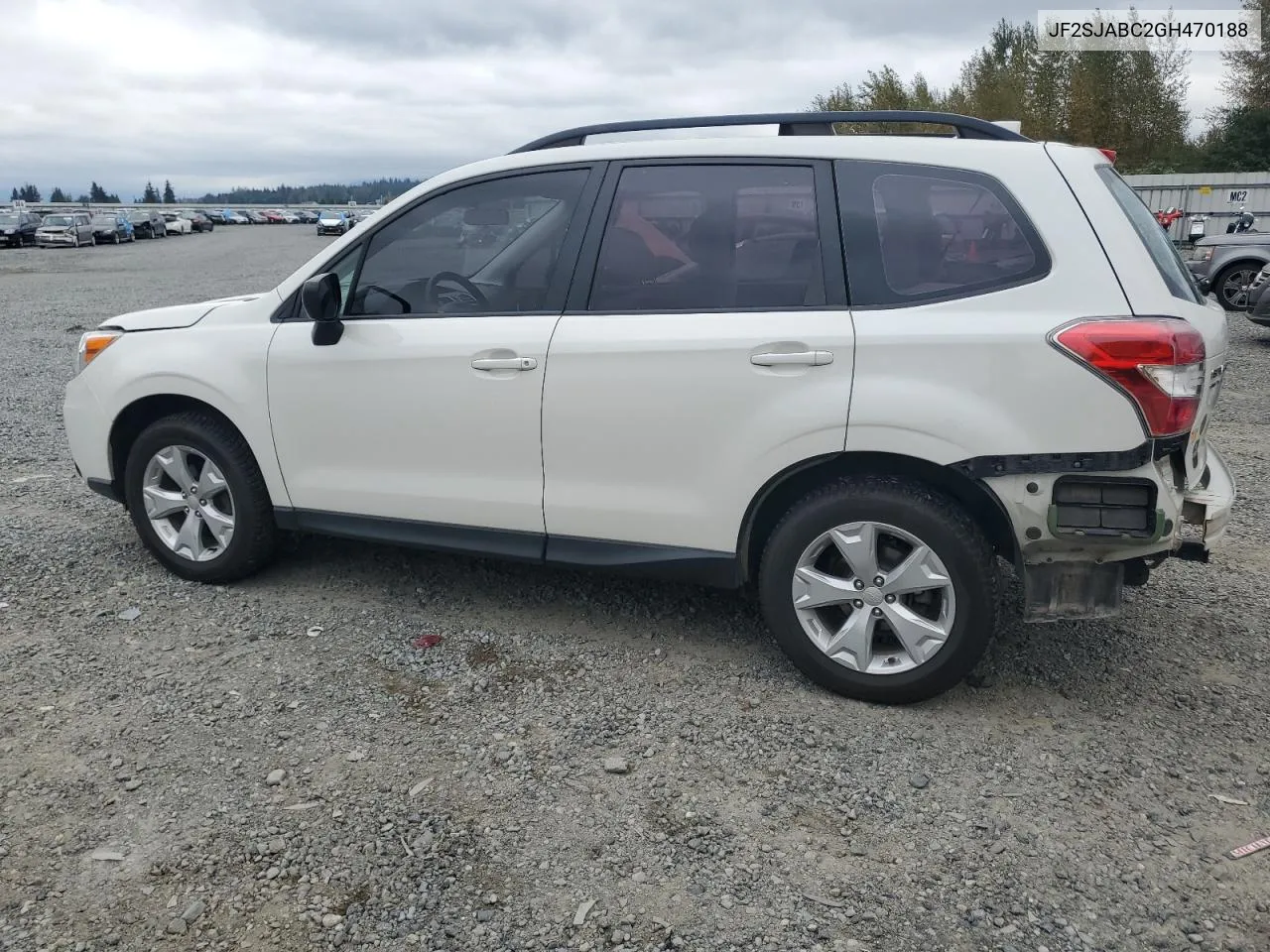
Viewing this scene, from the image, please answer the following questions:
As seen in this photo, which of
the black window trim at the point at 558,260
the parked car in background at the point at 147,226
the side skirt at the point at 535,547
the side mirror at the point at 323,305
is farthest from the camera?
the parked car in background at the point at 147,226

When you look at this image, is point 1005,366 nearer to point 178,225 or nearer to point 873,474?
point 873,474

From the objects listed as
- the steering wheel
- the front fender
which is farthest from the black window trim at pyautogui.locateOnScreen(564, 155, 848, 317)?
the front fender

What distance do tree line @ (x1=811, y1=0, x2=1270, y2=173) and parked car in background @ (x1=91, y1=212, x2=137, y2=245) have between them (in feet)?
112

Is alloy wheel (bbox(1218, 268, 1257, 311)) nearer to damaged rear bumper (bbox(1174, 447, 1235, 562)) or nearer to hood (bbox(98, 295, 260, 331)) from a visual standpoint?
damaged rear bumper (bbox(1174, 447, 1235, 562))

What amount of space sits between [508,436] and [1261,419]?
22.5 feet

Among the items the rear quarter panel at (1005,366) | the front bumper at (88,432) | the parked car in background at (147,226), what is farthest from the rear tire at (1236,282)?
the parked car in background at (147,226)

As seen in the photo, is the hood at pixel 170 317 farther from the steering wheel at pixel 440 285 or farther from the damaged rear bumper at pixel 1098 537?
the damaged rear bumper at pixel 1098 537

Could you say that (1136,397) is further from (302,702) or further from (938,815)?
(302,702)

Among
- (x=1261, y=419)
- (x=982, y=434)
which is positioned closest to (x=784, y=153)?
(x=982, y=434)

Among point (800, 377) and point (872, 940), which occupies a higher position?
point (800, 377)

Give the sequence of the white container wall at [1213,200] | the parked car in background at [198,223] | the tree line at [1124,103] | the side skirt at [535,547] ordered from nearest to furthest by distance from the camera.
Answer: the side skirt at [535,547] < the white container wall at [1213,200] < the tree line at [1124,103] < the parked car in background at [198,223]

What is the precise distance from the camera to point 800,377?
3.54 metres

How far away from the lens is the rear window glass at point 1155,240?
3.44 metres

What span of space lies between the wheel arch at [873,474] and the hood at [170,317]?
2.56 meters
